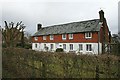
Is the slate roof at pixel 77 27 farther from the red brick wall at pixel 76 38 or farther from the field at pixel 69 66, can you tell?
the field at pixel 69 66

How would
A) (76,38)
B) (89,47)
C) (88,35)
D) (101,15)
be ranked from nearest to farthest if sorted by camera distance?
(101,15) → (89,47) → (88,35) → (76,38)

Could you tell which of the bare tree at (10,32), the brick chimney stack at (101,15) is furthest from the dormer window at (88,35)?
the bare tree at (10,32)

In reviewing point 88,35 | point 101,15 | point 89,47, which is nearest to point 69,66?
point 89,47

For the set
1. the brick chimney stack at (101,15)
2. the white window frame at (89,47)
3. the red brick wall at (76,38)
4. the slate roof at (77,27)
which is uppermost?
the brick chimney stack at (101,15)

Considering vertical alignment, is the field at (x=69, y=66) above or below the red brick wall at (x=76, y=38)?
below

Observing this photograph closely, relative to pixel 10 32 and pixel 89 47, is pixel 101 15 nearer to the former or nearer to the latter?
pixel 89 47

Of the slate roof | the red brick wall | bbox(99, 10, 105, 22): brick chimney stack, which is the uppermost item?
bbox(99, 10, 105, 22): brick chimney stack

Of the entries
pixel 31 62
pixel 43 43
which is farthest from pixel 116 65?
pixel 43 43

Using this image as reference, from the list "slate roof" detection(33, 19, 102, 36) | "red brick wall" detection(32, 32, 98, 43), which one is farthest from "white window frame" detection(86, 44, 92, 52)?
"slate roof" detection(33, 19, 102, 36)

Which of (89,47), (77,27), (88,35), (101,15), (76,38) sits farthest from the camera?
(77,27)

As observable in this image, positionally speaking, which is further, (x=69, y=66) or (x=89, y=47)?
(x=89, y=47)

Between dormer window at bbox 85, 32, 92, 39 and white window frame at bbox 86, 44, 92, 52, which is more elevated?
dormer window at bbox 85, 32, 92, 39

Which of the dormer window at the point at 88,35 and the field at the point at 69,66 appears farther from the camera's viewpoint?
the dormer window at the point at 88,35

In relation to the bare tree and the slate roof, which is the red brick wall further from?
the bare tree
